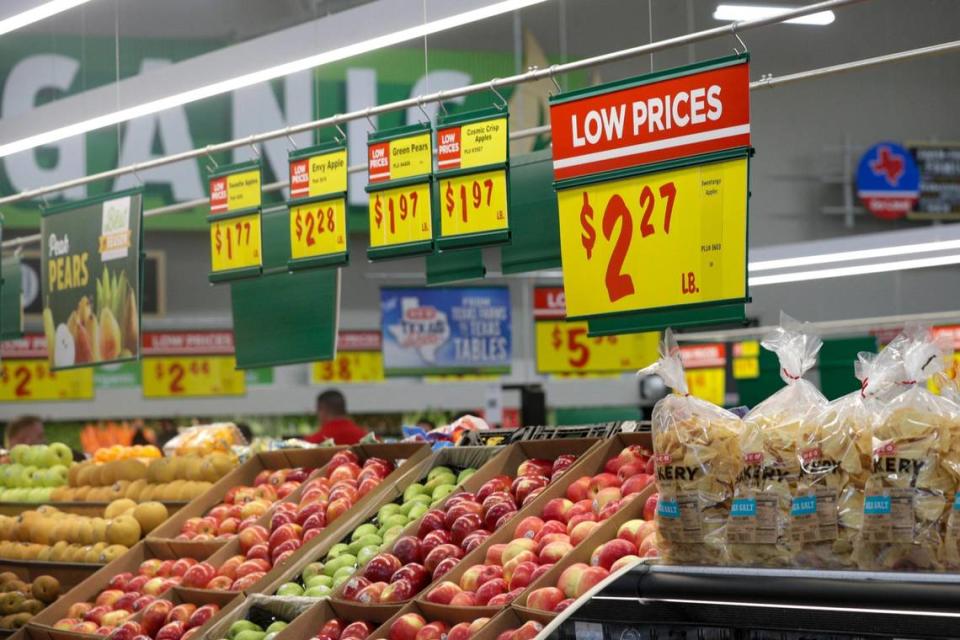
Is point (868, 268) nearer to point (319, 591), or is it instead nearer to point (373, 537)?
point (373, 537)

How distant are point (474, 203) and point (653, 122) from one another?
A: 1100 millimetres

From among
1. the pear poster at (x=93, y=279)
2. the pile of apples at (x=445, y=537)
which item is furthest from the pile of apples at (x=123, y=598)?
the pear poster at (x=93, y=279)

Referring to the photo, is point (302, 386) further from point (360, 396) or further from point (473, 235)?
point (473, 235)

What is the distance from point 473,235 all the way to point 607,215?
906 millimetres

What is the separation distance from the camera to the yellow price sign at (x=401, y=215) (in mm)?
5715

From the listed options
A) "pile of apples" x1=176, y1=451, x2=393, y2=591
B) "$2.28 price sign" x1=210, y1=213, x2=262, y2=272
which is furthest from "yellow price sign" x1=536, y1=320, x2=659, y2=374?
"pile of apples" x1=176, y1=451, x2=393, y2=591

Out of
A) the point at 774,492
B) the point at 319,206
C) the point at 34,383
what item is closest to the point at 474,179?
the point at 319,206

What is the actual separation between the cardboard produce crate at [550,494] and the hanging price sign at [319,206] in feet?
7.31

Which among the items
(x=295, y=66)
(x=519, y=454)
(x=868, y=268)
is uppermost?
(x=295, y=66)

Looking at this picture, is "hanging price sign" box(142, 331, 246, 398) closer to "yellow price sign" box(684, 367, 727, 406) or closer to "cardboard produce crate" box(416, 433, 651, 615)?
"yellow price sign" box(684, 367, 727, 406)

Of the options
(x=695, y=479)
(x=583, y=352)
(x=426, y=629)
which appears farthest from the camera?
(x=583, y=352)

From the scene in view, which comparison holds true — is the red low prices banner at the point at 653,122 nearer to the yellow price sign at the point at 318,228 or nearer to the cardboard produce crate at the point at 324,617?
the yellow price sign at the point at 318,228

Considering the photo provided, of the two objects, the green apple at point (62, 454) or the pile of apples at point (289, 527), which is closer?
the pile of apples at point (289, 527)

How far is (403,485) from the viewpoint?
5008 millimetres
